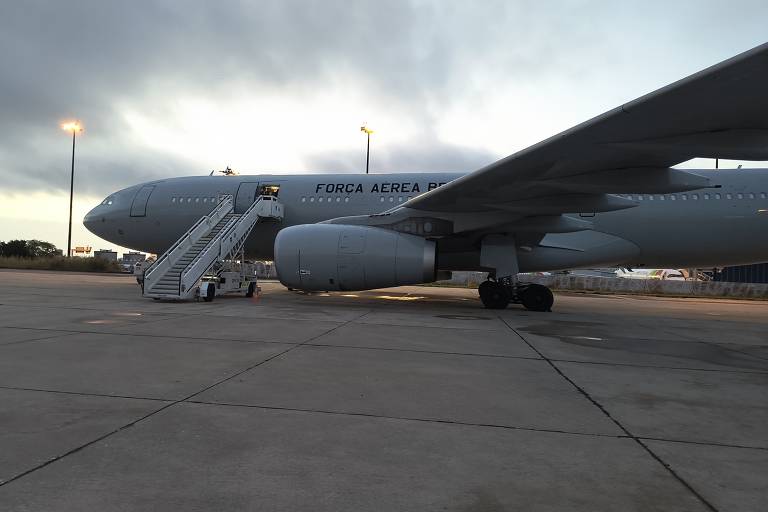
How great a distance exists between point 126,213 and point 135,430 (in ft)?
47.4

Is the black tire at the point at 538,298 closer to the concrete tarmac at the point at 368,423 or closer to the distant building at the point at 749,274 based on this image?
the concrete tarmac at the point at 368,423

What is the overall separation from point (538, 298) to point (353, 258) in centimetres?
436

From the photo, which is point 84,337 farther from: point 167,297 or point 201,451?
point 167,297

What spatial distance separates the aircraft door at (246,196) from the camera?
14602mm

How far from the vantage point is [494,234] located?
11.1m

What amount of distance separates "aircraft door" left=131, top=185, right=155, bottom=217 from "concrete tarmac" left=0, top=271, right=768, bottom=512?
386 inches

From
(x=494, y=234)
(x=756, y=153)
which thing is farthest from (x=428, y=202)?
(x=756, y=153)

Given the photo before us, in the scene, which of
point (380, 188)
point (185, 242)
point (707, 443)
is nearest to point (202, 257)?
point (185, 242)

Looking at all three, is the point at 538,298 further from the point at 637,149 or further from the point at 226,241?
the point at 226,241

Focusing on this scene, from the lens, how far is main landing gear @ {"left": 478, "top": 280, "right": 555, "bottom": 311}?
36.7 ft

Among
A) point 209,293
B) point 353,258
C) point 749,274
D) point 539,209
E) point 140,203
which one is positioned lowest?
point 209,293

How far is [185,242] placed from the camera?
1225 cm

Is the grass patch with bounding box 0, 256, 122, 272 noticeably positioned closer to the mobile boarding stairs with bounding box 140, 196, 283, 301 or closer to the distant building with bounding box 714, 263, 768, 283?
the mobile boarding stairs with bounding box 140, 196, 283, 301

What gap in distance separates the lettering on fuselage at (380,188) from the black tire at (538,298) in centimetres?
381
